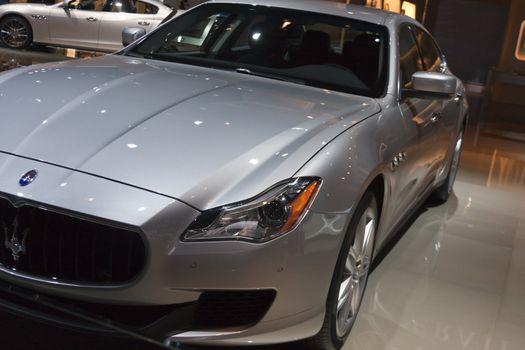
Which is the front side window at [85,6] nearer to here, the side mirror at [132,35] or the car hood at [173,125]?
the side mirror at [132,35]

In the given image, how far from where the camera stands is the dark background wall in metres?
14.2

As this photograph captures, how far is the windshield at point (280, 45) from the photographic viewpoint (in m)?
3.05

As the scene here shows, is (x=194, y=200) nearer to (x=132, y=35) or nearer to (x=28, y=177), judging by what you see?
(x=28, y=177)

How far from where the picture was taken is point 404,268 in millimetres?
3354

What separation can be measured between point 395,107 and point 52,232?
1.57 m

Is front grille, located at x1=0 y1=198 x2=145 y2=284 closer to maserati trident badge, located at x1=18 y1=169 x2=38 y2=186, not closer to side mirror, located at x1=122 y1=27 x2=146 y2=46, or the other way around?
maserati trident badge, located at x1=18 y1=169 x2=38 y2=186

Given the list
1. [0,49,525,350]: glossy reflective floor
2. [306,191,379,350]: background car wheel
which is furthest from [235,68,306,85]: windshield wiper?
[0,49,525,350]: glossy reflective floor

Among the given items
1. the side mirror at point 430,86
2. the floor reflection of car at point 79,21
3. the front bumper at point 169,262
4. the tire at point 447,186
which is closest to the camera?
the front bumper at point 169,262

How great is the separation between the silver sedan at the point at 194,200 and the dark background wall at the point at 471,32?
12479 mm

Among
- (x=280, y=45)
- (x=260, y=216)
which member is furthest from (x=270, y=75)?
(x=260, y=216)

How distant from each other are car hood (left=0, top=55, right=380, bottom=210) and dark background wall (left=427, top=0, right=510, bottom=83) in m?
12.6

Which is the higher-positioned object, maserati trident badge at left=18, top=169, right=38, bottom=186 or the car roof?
the car roof

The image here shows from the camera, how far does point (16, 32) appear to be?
33.2 feet

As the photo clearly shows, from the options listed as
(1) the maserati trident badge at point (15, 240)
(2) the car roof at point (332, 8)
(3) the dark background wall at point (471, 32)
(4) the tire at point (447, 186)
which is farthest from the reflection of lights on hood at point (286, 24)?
(3) the dark background wall at point (471, 32)
